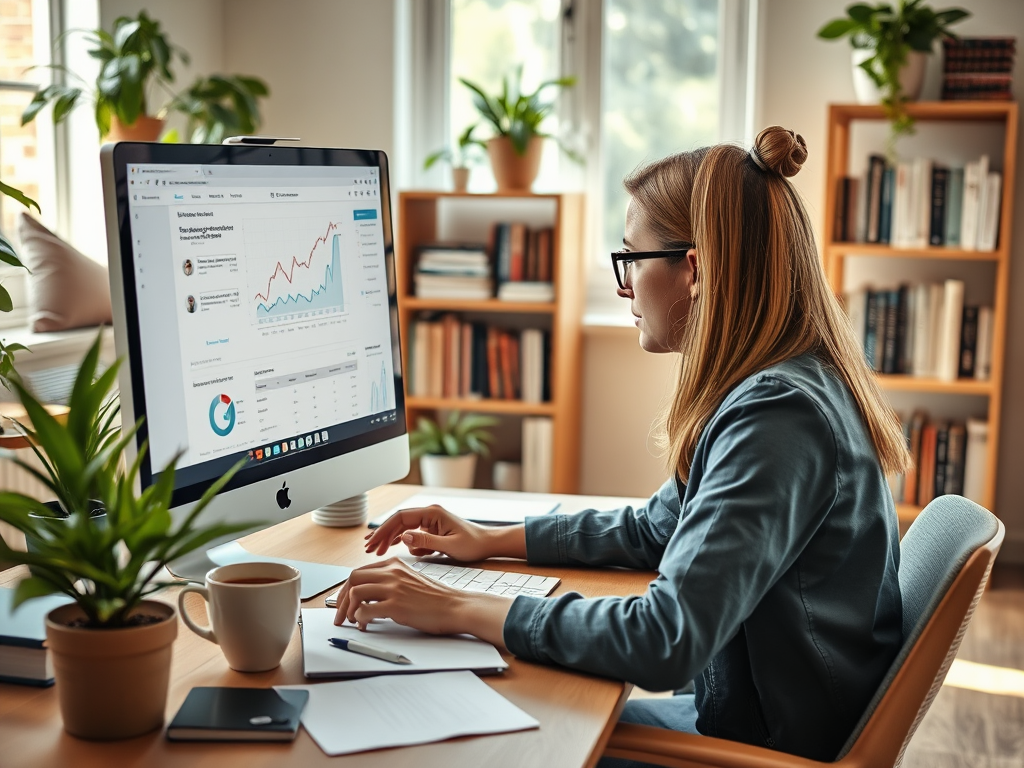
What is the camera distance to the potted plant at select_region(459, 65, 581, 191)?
11.3 ft

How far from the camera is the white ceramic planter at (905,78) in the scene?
130 inches

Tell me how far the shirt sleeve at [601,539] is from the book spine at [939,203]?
2.34 meters

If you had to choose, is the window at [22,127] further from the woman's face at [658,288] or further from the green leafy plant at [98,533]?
the green leafy plant at [98,533]

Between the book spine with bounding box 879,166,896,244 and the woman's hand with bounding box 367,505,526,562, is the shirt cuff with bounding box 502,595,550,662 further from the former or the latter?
the book spine with bounding box 879,166,896,244

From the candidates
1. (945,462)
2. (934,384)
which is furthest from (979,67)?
(945,462)

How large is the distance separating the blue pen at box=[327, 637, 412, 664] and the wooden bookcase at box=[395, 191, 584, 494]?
229 cm

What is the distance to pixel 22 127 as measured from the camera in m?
3.14

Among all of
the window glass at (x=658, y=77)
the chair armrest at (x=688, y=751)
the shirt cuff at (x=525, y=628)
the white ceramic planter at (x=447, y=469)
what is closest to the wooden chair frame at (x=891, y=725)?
the chair armrest at (x=688, y=751)

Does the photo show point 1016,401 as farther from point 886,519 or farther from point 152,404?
point 152,404

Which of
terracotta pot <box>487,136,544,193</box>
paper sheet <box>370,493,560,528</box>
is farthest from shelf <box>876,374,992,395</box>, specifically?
paper sheet <box>370,493,560,528</box>

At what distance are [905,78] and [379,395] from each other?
98.5 inches

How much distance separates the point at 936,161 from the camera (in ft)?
11.5

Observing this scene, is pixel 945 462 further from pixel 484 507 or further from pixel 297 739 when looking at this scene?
pixel 297 739

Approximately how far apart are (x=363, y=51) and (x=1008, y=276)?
232cm
